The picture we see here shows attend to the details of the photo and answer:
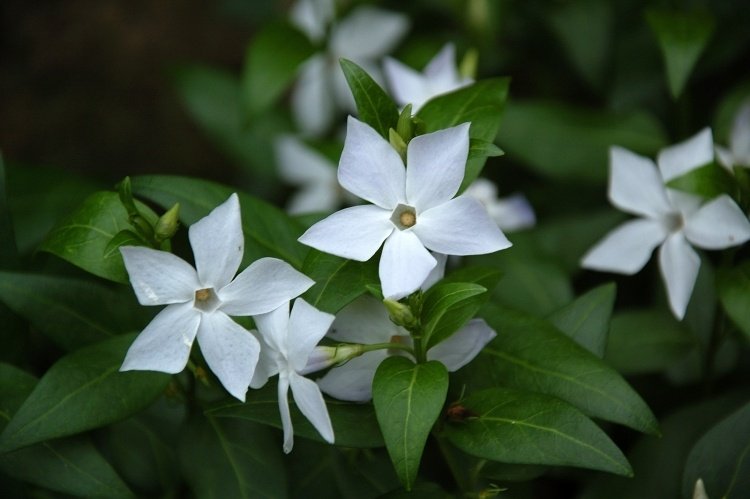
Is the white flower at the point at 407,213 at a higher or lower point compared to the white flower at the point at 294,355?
higher

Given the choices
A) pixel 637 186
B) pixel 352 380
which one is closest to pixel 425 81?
pixel 637 186

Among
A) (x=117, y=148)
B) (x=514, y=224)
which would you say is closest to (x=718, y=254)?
(x=514, y=224)

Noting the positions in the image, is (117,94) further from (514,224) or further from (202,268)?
(202,268)

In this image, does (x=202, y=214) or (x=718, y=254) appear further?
(x=718, y=254)

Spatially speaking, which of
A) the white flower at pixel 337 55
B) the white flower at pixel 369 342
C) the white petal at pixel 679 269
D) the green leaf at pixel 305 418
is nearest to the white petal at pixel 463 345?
the white flower at pixel 369 342

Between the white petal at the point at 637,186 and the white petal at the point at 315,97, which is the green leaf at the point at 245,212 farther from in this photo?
the white petal at the point at 315,97

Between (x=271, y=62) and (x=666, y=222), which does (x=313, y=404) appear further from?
(x=271, y=62)
